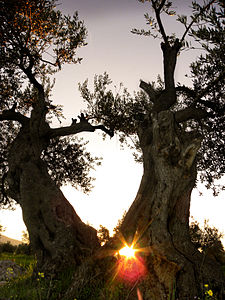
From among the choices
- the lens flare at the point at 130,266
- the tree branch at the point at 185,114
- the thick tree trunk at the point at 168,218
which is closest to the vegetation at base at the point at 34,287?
the lens flare at the point at 130,266

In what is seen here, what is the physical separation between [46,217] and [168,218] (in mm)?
5463

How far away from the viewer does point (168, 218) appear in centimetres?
828

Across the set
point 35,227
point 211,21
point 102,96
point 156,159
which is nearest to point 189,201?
point 156,159

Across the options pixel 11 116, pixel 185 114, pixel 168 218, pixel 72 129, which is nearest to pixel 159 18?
pixel 185 114

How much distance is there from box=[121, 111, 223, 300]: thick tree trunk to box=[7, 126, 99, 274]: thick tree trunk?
10.5ft

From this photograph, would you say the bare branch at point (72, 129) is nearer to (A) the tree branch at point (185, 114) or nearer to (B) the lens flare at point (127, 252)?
(A) the tree branch at point (185, 114)

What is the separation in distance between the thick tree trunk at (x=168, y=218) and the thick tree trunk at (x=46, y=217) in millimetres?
3212

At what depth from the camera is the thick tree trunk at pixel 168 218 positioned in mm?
7070

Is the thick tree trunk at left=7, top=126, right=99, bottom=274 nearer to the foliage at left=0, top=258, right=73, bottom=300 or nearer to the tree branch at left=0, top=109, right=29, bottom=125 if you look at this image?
the foliage at left=0, top=258, right=73, bottom=300

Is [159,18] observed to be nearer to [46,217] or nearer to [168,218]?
[168,218]

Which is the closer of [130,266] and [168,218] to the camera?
[130,266]

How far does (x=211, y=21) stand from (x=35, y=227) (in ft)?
32.9

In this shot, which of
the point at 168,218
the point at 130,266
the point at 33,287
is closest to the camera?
the point at 130,266

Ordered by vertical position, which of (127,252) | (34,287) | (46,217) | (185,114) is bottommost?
(34,287)
